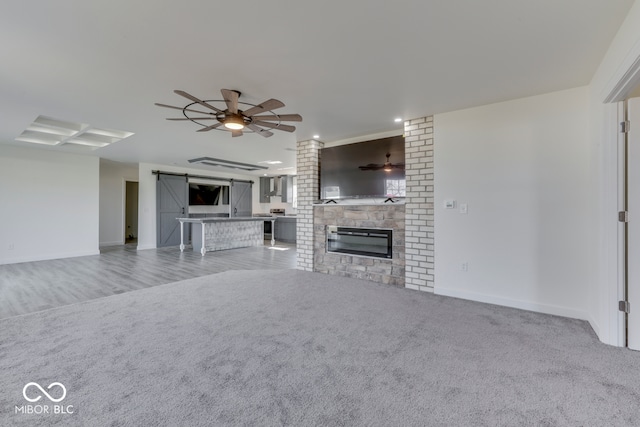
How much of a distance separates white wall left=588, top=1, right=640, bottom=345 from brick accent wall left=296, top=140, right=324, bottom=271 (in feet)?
12.0

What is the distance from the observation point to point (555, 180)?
301cm

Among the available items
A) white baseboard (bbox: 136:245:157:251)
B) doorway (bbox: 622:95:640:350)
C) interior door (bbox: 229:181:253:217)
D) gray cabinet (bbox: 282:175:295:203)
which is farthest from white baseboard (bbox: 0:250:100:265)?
doorway (bbox: 622:95:640:350)

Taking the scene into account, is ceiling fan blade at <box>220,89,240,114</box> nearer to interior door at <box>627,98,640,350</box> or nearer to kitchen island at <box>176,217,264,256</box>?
interior door at <box>627,98,640,350</box>

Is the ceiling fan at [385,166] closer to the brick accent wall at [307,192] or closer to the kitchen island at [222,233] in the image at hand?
the brick accent wall at [307,192]

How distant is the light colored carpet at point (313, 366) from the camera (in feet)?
4.96

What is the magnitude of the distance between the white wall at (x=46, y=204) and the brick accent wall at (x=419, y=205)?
7.33 m

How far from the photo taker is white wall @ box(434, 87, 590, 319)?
2930mm

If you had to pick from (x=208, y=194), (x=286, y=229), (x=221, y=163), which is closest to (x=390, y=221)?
(x=221, y=163)

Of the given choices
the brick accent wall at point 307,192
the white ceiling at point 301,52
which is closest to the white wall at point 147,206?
the white ceiling at point 301,52

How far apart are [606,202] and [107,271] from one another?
6824 millimetres

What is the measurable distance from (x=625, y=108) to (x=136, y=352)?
4328 millimetres

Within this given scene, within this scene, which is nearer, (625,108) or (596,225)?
(625,108)

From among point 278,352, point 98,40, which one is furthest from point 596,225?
point 98,40

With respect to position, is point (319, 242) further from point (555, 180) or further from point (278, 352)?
point (555, 180)
